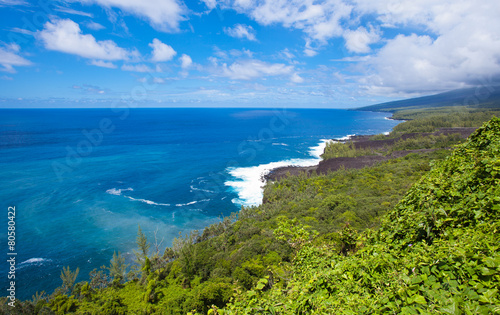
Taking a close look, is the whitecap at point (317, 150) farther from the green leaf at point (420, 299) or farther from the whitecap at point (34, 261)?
the green leaf at point (420, 299)

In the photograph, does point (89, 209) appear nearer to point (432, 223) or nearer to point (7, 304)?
point (7, 304)

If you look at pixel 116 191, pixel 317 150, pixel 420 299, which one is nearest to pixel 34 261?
pixel 116 191

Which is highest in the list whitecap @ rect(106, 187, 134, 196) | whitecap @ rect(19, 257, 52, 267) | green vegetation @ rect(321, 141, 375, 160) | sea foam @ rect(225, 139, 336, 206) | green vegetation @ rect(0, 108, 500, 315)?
green vegetation @ rect(0, 108, 500, 315)

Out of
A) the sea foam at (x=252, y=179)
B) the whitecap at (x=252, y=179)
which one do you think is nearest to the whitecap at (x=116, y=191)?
the whitecap at (x=252, y=179)

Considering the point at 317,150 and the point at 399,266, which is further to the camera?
the point at 317,150

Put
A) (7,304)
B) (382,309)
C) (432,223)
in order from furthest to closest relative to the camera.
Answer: (7,304) < (432,223) < (382,309)

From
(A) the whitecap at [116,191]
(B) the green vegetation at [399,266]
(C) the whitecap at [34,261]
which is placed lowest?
(C) the whitecap at [34,261]

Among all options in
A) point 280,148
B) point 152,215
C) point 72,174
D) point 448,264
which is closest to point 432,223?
point 448,264

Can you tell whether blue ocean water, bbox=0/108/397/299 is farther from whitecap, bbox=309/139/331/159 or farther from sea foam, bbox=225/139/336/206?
whitecap, bbox=309/139/331/159

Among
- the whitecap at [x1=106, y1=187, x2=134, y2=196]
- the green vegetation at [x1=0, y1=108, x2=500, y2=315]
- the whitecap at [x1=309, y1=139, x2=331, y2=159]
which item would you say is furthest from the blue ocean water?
the green vegetation at [x1=0, y1=108, x2=500, y2=315]

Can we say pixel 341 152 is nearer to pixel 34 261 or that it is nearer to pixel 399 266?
pixel 399 266

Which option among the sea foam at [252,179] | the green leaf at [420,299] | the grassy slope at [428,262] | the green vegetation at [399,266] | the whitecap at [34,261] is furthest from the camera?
the sea foam at [252,179]
